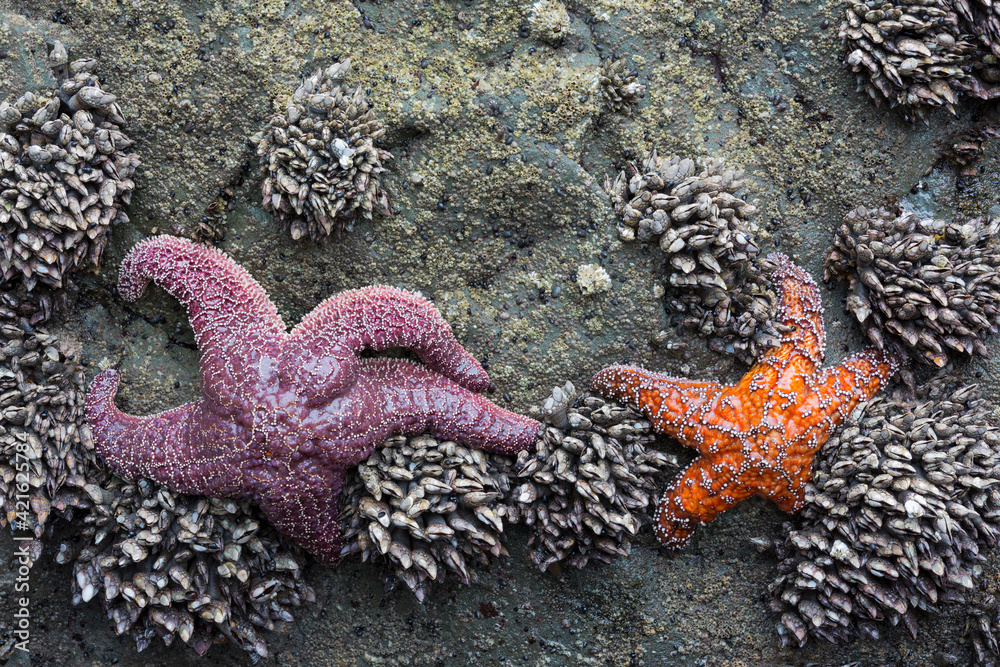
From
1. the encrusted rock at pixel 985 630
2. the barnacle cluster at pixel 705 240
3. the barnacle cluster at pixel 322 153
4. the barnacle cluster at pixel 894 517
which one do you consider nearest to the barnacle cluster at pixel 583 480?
the barnacle cluster at pixel 705 240

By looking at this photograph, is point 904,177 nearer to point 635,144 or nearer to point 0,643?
point 635,144

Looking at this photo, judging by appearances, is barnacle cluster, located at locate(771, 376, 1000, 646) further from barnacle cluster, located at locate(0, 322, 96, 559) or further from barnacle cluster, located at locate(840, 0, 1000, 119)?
barnacle cluster, located at locate(0, 322, 96, 559)

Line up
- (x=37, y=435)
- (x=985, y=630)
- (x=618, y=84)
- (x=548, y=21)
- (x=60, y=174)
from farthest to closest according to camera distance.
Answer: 1. (x=985, y=630)
2. (x=618, y=84)
3. (x=548, y=21)
4. (x=37, y=435)
5. (x=60, y=174)

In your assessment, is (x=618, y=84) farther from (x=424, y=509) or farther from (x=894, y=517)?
(x=894, y=517)

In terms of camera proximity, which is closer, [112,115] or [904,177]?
[112,115]

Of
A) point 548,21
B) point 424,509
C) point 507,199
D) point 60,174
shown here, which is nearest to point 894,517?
point 424,509

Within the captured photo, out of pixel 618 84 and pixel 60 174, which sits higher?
pixel 618 84

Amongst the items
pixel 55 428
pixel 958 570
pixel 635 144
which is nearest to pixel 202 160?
pixel 55 428
